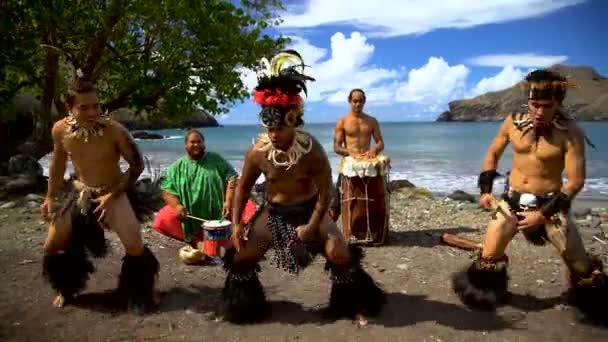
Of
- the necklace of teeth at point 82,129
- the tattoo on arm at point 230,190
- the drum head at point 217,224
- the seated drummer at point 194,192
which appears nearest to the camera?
the necklace of teeth at point 82,129

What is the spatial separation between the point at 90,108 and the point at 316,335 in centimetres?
268

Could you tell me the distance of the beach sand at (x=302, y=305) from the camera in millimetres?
4246

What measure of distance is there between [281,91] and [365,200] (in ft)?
11.4

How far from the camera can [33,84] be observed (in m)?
11.2

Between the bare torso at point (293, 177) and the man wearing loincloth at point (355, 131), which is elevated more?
the man wearing loincloth at point (355, 131)

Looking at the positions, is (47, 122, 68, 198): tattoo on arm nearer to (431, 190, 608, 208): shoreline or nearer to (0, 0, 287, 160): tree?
(0, 0, 287, 160): tree

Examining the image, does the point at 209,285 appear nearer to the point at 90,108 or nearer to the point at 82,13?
the point at 90,108

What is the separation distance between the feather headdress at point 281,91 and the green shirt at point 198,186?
2.17m

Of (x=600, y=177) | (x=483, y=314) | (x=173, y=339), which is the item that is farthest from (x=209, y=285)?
(x=600, y=177)

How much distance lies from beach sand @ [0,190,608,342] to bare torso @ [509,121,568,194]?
1153 millimetres

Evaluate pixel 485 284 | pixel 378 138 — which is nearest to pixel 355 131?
pixel 378 138

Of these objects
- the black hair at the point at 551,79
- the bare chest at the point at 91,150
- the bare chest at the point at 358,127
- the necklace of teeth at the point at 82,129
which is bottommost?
the bare chest at the point at 91,150

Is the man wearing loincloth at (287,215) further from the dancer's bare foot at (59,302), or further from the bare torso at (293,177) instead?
the dancer's bare foot at (59,302)

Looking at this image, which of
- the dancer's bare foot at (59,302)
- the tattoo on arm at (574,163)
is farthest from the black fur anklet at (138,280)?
the tattoo on arm at (574,163)
